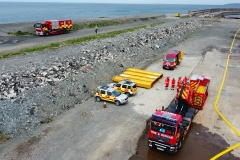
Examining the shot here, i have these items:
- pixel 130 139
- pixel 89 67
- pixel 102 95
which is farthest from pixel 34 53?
pixel 130 139

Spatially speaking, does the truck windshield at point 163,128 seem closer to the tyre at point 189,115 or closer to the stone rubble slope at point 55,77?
the tyre at point 189,115

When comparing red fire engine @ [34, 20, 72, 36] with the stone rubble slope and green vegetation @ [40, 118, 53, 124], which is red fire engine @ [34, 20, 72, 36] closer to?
the stone rubble slope

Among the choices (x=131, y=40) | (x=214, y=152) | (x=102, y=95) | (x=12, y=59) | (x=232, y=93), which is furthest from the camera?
(x=131, y=40)

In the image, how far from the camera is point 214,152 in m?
16.5

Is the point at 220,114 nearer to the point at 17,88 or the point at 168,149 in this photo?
the point at 168,149

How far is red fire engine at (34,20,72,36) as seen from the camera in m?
48.3

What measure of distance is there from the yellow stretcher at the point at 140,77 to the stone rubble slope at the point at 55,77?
1.59m

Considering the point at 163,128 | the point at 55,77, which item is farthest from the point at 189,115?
the point at 55,77

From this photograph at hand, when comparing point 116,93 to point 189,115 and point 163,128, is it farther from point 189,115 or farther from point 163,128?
point 163,128

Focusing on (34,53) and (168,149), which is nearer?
(168,149)

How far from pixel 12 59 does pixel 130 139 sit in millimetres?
19822

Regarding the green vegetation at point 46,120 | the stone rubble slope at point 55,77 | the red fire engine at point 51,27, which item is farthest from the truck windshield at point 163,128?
the red fire engine at point 51,27

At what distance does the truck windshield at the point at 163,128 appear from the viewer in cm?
1470

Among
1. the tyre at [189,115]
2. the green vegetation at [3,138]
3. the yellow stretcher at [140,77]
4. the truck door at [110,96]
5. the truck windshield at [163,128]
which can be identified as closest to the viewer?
the truck windshield at [163,128]
